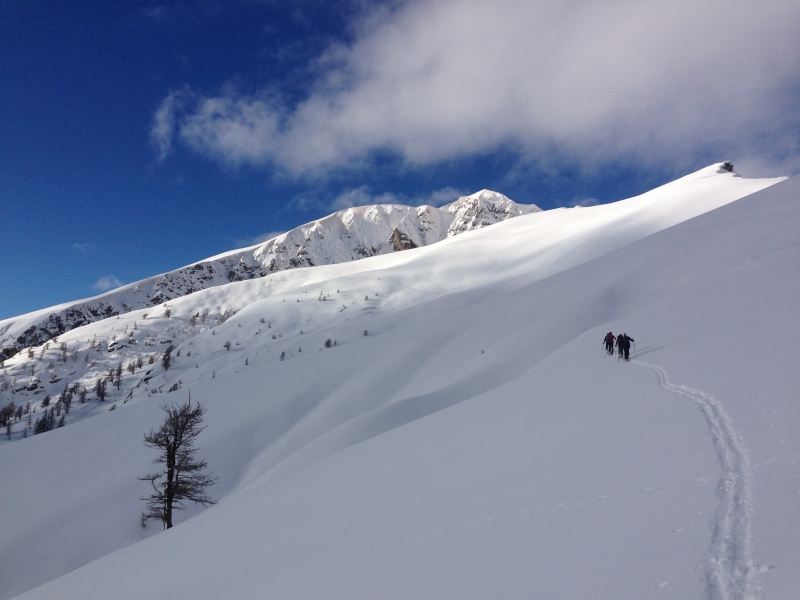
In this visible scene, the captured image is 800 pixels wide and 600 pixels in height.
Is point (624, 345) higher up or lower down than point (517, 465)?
higher up

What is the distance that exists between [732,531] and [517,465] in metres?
3.55

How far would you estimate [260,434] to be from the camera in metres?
26.2

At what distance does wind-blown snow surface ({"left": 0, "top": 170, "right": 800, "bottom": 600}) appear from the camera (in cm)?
379

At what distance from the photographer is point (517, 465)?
6.83 metres

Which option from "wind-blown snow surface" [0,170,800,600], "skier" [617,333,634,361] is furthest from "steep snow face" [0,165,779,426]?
"skier" [617,333,634,361]

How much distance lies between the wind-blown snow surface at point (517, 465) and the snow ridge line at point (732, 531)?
0.02 metres

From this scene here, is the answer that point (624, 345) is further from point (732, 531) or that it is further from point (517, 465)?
point (732, 531)

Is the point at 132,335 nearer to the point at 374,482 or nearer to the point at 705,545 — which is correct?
the point at 374,482

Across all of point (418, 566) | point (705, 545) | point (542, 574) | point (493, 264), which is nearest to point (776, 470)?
point (705, 545)

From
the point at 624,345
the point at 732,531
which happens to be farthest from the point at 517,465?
the point at 624,345

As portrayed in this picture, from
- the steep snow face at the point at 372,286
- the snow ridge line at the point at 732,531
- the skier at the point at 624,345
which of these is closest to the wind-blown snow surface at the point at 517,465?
the snow ridge line at the point at 732,531

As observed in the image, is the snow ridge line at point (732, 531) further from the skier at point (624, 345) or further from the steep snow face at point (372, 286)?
the steep snow face at point (372, 286)

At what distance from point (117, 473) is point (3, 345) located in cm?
19007

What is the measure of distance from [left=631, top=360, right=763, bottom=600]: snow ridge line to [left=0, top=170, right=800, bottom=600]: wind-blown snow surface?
19 millimetres
